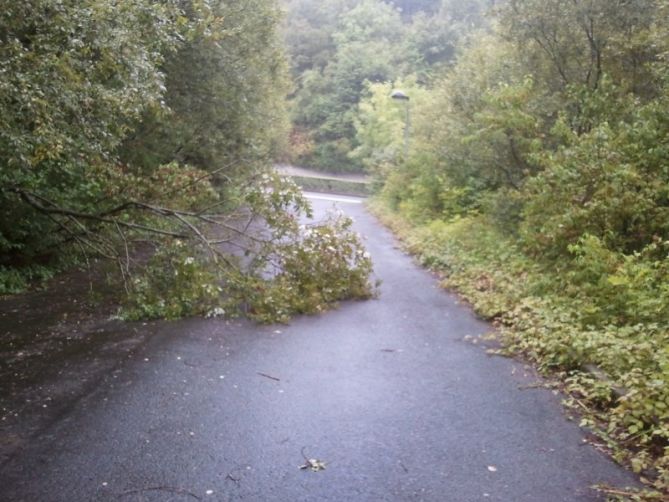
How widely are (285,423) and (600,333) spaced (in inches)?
144

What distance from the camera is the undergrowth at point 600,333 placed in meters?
4.68

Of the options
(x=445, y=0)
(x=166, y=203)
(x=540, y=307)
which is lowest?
(x=540, y=307)

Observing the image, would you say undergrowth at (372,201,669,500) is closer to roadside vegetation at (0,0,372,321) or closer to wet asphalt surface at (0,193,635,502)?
wet asphalt surface at (0,193,635,502)

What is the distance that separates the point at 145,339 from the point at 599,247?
19.9ft

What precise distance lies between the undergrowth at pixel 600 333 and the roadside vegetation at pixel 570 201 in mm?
19

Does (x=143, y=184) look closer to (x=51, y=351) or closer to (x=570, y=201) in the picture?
(x=51, y=351)

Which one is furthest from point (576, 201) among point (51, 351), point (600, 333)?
point (51, 351)

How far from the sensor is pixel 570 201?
890 centimetres

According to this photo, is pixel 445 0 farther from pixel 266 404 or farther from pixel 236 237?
pixel 266 404

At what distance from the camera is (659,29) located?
918 centimetres

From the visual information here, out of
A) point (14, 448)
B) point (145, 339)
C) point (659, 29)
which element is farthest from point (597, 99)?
point (14, 448)

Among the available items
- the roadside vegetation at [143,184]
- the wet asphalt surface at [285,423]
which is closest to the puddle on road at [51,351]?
the wet asphalt surface at [285,423]

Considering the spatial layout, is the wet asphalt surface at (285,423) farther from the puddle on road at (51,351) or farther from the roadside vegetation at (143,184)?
the roadside vegetation at (143,184)

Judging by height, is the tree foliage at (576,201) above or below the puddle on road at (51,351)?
above
